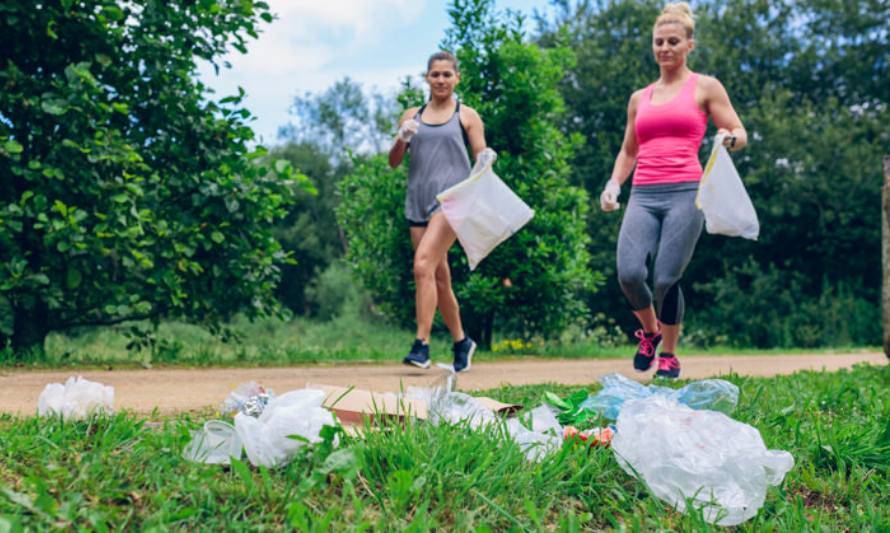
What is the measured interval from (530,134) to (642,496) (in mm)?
7993

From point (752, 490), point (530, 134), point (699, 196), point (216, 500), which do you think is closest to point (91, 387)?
point (216, 500)

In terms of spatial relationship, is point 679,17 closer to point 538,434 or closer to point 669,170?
point 669,170

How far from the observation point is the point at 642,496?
275cm

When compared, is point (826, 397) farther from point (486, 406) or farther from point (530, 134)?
point (530, 134)

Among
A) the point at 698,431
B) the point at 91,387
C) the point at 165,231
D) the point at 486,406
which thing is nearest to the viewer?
the point at 698,431

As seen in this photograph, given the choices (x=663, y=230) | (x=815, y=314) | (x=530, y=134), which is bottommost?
(x=815, y=314)

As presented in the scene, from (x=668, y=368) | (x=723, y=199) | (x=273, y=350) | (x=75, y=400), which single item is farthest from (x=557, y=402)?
(x=273, y=350)

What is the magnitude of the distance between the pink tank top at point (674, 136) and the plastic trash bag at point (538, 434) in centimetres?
255

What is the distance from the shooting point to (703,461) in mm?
2693

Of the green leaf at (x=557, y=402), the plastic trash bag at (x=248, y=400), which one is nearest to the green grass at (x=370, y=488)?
the plastic trash bag at (x=248, y=400)

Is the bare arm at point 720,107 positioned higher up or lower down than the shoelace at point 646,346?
higher up

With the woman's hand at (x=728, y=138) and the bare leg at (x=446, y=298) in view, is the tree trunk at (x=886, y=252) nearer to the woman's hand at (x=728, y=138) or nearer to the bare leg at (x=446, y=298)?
the woman's hand at (x=728, y=138)

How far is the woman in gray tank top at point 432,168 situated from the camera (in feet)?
20.1

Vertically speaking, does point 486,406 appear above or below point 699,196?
below
